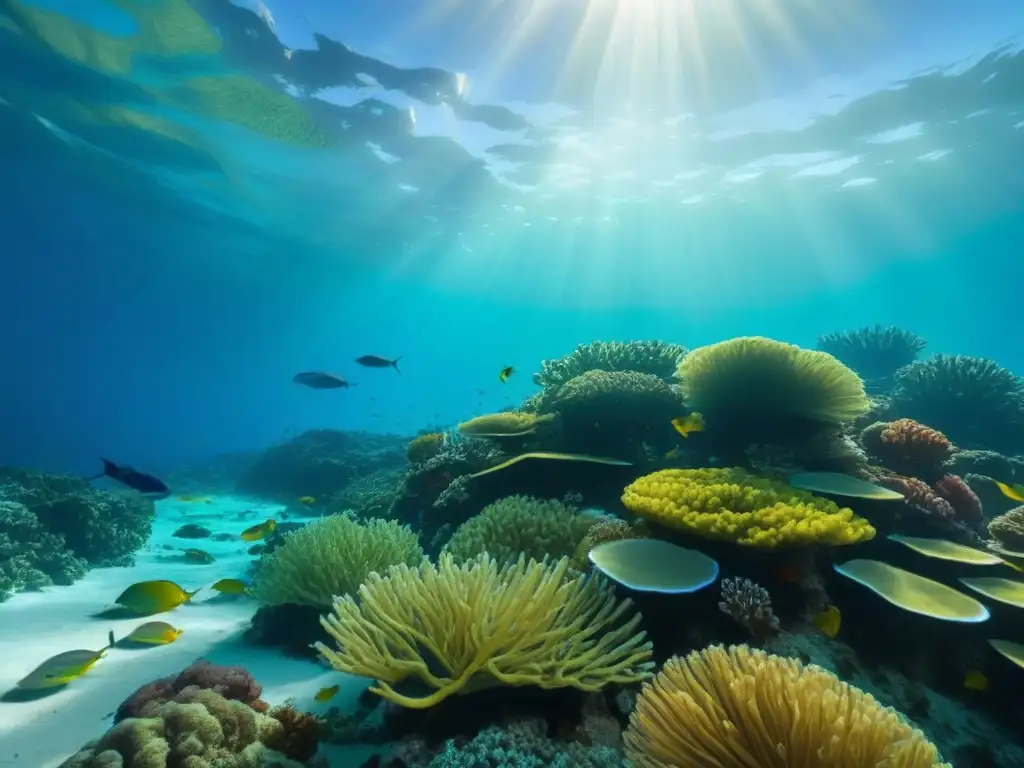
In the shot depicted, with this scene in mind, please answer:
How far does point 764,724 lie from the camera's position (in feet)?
5.57

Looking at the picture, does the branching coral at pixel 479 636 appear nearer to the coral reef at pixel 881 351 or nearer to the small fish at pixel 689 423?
the small fish at pixel 689 423

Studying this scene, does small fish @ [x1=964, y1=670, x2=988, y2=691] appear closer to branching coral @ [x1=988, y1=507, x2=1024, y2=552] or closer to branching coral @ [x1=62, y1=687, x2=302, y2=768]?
branching coral @ [x1=988, y1=507, x2=1024, y2=552]

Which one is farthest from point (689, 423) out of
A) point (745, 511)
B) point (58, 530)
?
point (58, 530)

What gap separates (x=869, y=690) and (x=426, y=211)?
105ft

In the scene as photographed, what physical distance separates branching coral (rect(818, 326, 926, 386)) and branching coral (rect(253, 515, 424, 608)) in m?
13.2

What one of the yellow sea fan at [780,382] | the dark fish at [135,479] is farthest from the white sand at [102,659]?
the yellow sea fan at [780,382]

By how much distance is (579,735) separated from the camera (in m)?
2.56

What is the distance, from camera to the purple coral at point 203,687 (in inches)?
128

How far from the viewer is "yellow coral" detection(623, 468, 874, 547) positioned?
3105 mm

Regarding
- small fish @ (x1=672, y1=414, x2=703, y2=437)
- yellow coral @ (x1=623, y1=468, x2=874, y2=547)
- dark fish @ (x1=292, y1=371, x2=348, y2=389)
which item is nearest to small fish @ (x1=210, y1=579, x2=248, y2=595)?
dark fish @ (x1=292, y1=371, x2=348, y2=389)

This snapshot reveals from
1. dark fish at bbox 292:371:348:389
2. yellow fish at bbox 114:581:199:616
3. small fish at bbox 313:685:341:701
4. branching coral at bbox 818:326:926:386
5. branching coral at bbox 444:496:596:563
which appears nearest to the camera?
small fish at bbox 313:685:341:701

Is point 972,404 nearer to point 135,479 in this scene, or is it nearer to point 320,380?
point 320,380

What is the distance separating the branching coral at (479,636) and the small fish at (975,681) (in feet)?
6.59

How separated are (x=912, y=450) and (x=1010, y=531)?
119 centimetres
